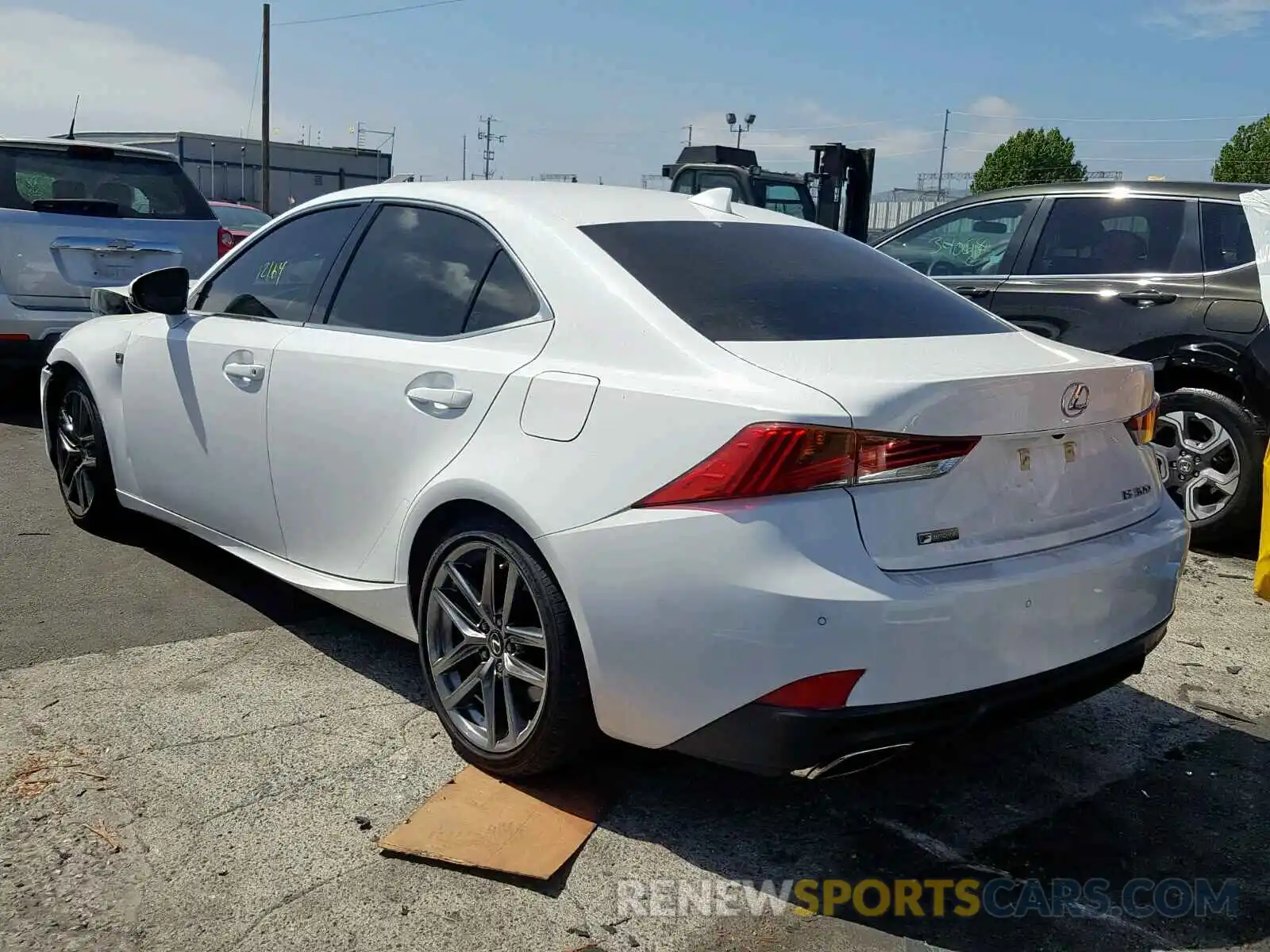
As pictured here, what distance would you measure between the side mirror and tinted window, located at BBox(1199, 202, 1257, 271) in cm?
465

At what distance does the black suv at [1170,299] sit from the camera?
5.49 metres

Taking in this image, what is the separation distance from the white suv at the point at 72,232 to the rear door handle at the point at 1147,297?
19.6 feet

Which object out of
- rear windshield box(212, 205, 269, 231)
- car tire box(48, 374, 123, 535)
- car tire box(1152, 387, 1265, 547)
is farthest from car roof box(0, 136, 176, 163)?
rear windshield box(212, 205, 269, 231)

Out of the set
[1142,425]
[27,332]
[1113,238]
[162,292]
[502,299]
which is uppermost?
[1113,238]

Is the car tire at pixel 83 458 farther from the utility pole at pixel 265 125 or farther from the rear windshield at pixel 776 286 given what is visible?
the utility pole at pixel 265 125

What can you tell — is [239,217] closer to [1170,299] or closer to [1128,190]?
[1128,190]

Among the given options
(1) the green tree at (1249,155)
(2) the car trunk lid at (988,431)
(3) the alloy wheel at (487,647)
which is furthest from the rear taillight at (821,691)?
(1) the green tree at (1249,155)

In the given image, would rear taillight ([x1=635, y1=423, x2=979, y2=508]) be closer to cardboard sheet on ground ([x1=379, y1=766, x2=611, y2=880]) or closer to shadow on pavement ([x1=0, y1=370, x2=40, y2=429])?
cardboard sheet on ground ([x1=379, y1=766, x2=611, y2=880])

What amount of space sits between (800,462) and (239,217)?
53.6 ft

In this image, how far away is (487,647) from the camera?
10.2ft

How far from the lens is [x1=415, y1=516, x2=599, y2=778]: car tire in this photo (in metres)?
2.82

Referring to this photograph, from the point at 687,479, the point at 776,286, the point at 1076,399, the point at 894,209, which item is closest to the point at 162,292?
the point at 776,286

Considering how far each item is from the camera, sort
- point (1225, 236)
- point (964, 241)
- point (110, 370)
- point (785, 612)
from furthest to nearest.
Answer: point (964, 241) → point (1225, 236) → point (110, 370) → point (785, 612)

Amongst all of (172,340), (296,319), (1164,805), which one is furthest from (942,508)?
(172,340)
